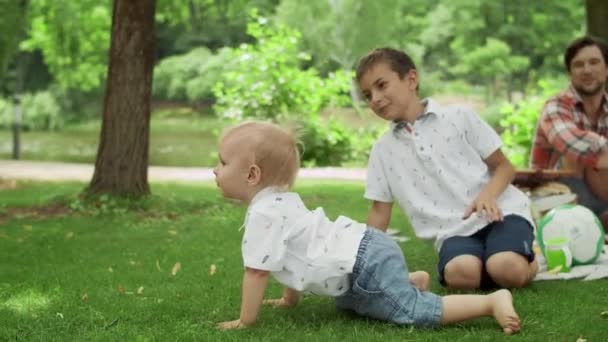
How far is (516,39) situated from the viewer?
28.2 m

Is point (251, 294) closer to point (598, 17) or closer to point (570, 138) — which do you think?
point (570, 138)

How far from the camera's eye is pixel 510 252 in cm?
362

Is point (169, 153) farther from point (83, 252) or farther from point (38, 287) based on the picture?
point (38, 287)

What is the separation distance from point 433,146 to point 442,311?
39.8 inches

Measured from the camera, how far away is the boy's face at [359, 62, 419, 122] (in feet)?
11.8

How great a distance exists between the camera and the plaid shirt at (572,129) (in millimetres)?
4965

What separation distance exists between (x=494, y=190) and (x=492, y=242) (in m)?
0.23

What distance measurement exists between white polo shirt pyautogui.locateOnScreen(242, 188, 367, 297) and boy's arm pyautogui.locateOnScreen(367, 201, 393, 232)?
744 mm

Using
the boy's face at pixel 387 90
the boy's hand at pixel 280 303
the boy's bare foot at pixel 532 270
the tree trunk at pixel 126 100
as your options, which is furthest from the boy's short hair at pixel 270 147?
the tree trunk at pixel 126 100

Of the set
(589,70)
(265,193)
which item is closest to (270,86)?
(589,70)

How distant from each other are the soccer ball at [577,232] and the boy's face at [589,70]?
1.00 meters

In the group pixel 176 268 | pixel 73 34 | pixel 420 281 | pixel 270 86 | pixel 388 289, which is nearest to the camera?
pixel 388 289

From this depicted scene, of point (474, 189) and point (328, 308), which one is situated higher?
point (474, 189)

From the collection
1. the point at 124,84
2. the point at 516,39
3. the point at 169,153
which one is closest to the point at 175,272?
the point at 124,84
